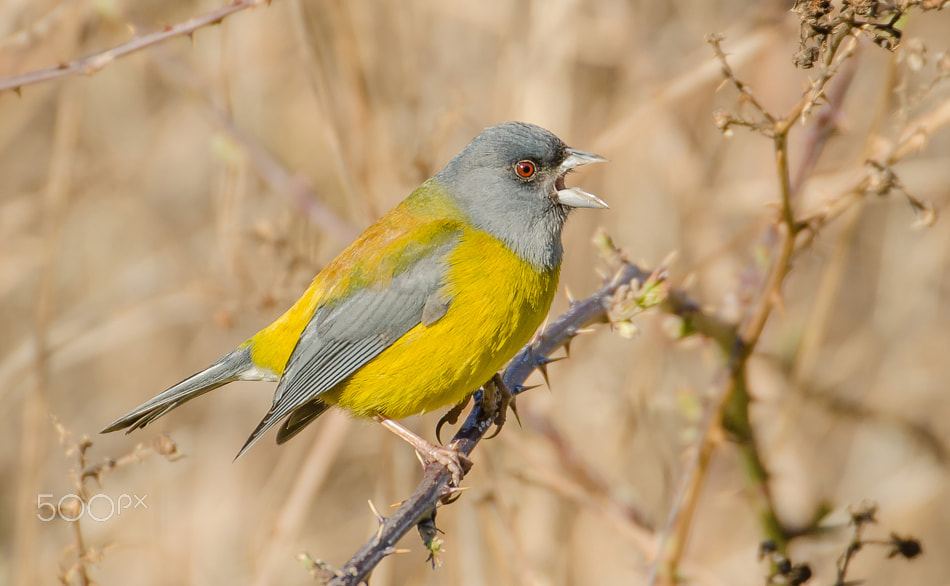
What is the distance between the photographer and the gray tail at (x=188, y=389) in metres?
3.33

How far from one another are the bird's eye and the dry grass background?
447 millimetres

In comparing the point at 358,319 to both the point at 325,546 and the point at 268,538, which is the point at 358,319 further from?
the point at 325,546

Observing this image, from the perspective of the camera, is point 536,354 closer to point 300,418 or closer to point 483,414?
point 483,414

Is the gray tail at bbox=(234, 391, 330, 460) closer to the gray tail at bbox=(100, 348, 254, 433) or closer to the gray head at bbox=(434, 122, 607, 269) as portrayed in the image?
the gray tail at bbox=(100, 348, 254, 433)

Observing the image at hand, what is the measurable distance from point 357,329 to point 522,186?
0.92 metres

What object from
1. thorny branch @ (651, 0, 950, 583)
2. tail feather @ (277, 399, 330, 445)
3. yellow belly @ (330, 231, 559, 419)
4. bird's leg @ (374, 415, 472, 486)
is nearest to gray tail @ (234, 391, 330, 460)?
tail feather @ (277, 399, 330, 445)

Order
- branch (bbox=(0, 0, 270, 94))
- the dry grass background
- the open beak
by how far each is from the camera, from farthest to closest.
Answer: the dry grass background → the open beak → branch (bbox=(0, 0, 270, 94))

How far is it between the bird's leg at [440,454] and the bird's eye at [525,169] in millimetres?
1172

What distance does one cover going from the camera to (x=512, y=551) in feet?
11.5

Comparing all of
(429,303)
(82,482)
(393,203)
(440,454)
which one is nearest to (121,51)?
(82,482)

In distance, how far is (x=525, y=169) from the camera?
3619mm

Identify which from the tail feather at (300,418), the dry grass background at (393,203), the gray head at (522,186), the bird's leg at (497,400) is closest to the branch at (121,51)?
the dry grass background at (393,203)

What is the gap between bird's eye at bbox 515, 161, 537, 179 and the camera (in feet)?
11.9

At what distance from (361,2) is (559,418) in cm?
263
